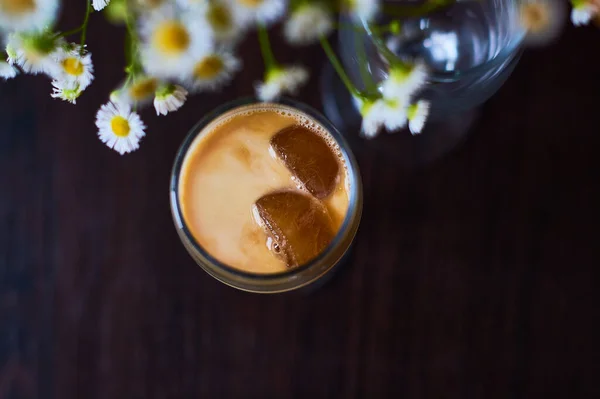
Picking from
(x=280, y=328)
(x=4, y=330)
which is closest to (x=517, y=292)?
(x=280, y=328)

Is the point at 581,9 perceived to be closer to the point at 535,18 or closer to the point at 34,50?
the point at 535,18

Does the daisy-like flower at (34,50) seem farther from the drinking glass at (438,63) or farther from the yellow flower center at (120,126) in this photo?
the drinking glass at (438,63)

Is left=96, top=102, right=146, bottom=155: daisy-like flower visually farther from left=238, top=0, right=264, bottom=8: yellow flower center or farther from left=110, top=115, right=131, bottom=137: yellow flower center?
left=238, top=0, right=264, bottom=8: yellow flower center

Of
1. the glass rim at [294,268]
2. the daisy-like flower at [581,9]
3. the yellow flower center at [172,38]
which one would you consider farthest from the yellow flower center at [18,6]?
the daisy-like flower at [581,9]

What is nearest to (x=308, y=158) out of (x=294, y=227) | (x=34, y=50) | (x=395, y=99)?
(x=294, y=227)

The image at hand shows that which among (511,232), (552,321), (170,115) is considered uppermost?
(170,115)

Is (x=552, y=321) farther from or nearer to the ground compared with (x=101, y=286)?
nearer to the ground

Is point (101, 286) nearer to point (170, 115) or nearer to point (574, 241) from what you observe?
point (170, 115)
